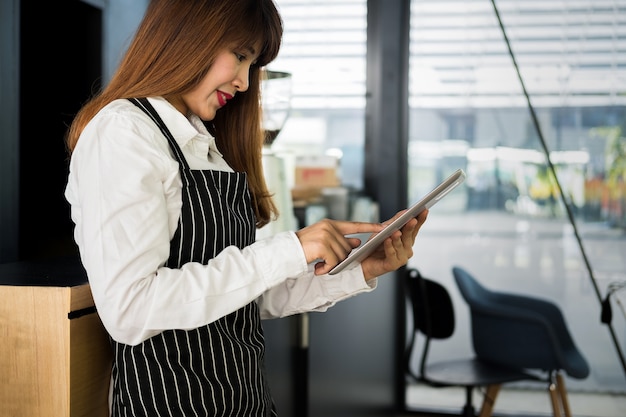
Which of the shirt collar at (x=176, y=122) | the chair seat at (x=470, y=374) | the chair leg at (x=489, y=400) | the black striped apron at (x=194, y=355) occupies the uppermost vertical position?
the shirt collar at (x=176, y=122)

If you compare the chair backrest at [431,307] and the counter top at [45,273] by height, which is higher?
the counter top at [45,273]

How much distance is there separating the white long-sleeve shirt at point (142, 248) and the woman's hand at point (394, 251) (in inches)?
10.7

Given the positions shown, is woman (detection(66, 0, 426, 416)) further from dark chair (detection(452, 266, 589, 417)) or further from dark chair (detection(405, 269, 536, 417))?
dark chair (detection(452, 266, 589, 417))

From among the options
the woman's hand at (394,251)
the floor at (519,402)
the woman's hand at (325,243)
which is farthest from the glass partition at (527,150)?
the woman's hand at (325,243)

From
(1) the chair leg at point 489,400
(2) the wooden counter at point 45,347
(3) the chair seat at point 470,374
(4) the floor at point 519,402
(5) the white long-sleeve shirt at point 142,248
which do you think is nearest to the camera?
(5) the white long-sleeve shirt at point 142,248

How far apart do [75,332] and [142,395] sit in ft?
0.44

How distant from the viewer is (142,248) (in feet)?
3.25

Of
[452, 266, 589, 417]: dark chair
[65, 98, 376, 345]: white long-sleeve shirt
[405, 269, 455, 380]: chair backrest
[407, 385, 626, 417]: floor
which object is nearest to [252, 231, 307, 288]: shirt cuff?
[65, 98, 376, 345]: white long-sleeve shirt

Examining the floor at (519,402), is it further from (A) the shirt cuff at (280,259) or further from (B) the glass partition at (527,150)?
(A) the shirt cuff at (280,259)

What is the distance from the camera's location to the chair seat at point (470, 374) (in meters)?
2.96

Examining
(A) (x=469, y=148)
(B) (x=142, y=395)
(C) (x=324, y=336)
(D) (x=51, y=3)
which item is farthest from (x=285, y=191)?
(A) (x=469, y=148)

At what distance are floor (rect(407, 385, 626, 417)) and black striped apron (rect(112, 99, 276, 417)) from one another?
2.91m

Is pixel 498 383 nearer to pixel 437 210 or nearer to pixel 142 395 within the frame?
pixel 437 210

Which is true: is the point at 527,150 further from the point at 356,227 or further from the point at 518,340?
the point at 356,227
